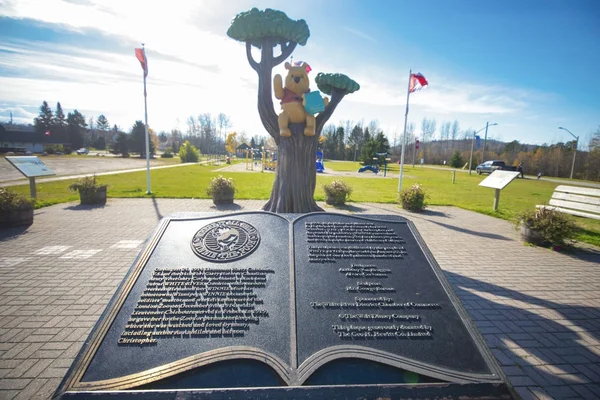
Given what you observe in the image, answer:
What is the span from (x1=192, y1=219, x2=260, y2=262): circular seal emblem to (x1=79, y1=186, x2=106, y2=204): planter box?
30.3 feet

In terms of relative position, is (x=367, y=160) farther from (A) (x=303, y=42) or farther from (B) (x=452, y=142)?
(B) (x=452, y=142)

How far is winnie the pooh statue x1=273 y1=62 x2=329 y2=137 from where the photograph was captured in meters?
5.60

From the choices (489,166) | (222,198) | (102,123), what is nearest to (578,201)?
(222,198)

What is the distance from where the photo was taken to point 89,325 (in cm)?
323

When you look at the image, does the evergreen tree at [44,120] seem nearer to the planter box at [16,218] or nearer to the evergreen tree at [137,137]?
the evergreen tree at [137,137]

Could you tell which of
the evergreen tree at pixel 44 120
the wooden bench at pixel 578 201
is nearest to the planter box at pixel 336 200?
the wooden bench at pixel 578 201

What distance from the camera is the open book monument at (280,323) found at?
1.79 m

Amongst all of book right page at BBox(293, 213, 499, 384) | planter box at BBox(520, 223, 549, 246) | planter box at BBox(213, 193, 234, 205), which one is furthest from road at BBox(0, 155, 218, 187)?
planter box at BBox(520, 223, 549, 246)

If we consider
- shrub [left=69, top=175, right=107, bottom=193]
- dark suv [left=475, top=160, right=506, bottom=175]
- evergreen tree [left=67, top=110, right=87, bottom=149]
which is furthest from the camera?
evergreen tree [left=67, top=110, right=87, bottom=149]

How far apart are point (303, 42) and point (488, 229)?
23.2 feet

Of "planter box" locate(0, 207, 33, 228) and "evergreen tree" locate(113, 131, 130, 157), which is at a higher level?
"evergreen tree" locate(113, 131, 130, 157)

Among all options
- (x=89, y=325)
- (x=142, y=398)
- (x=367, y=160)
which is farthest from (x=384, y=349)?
(x=367, y=160)

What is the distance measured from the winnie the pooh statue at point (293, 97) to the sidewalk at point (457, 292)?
148 inches

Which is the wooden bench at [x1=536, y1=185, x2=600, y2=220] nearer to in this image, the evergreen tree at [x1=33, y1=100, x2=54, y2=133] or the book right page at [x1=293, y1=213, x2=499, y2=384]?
the book right page at [x1=293, y1=213, x2=499, y2=384]
